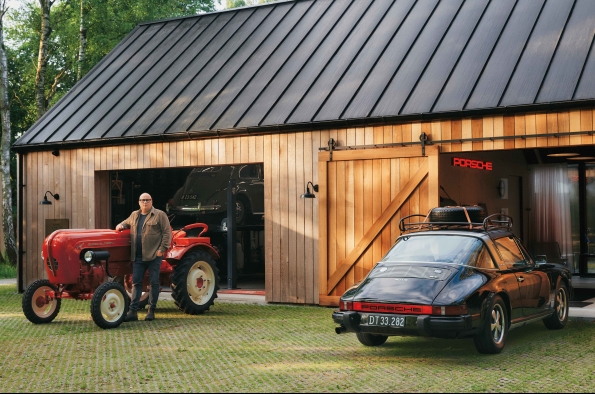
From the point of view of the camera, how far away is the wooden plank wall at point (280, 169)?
39.4 ft

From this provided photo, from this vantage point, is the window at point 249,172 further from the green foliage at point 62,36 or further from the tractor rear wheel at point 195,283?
the green foliage at point 62,36

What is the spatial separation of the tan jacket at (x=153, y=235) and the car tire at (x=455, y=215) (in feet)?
13.3

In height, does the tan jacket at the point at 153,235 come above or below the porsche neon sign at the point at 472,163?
below

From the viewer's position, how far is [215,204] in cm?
1798

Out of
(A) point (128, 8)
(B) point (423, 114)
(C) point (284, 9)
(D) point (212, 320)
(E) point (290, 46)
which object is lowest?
(D) point (212, 320)

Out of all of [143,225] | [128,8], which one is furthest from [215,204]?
[128,8]

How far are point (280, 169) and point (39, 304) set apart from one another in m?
4.79

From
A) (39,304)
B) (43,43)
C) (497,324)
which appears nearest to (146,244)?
(39,304)

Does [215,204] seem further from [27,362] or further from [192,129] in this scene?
[27,362]

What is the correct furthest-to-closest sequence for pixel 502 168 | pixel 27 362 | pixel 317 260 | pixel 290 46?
pixel 502 168 < pixel 290 46 < pixel 317 260 < pixel 27 362

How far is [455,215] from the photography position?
33.6 ft

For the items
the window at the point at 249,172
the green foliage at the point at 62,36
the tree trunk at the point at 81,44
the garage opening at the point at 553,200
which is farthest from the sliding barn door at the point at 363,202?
the green foliage at the point at 62,36

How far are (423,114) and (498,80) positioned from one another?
130 cm

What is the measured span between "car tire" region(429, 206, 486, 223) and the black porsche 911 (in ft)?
0.04
